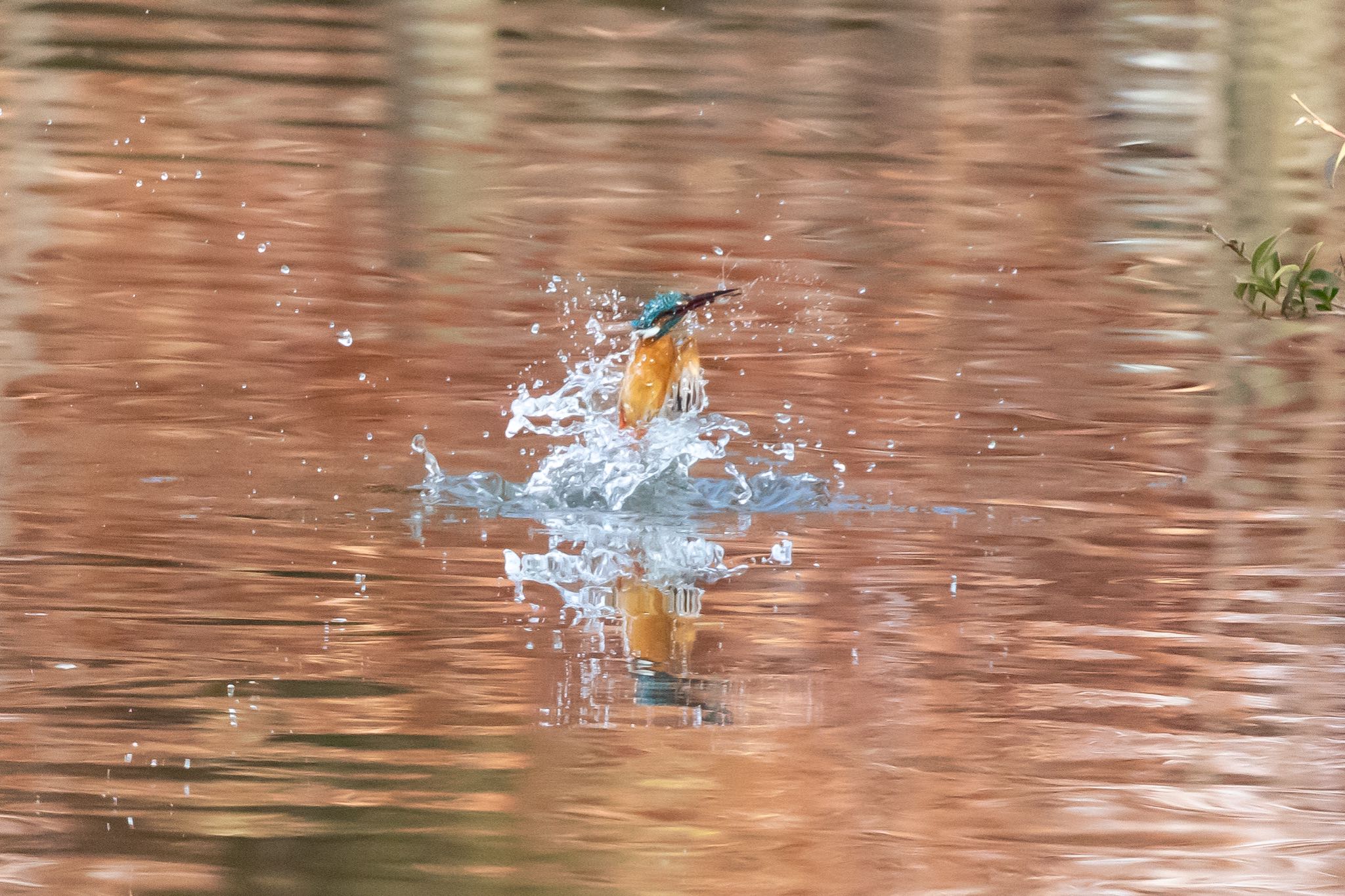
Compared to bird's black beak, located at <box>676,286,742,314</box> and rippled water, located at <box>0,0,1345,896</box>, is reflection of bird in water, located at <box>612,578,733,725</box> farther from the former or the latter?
bird's black beak, located at <box>676,286,742,314</box>

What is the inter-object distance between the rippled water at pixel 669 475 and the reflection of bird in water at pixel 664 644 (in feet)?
0.07

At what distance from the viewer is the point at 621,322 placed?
870 cm

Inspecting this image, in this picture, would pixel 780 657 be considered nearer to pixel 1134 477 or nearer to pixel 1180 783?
pixel 1180 783

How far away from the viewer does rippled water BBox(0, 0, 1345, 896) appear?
9.84ft

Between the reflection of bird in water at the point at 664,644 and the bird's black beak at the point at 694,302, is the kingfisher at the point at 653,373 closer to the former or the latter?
the bird's black beak at the point at 694,302

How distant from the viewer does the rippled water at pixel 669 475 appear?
3.00 metres

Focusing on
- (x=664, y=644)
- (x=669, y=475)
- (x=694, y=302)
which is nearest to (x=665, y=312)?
(x=694, y=302)

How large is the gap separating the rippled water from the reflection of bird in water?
0.07 feet

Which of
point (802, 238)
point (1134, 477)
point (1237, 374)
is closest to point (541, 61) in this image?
point (802, 238)

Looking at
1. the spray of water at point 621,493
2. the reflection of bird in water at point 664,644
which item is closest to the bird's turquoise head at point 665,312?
the spray of water at point 621,493

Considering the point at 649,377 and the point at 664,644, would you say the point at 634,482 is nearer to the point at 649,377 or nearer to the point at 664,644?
the point at 649,377

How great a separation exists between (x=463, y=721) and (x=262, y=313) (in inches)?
218

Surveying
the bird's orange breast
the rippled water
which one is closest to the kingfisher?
the bird's orange breast

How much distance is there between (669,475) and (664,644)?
68.5 inches
